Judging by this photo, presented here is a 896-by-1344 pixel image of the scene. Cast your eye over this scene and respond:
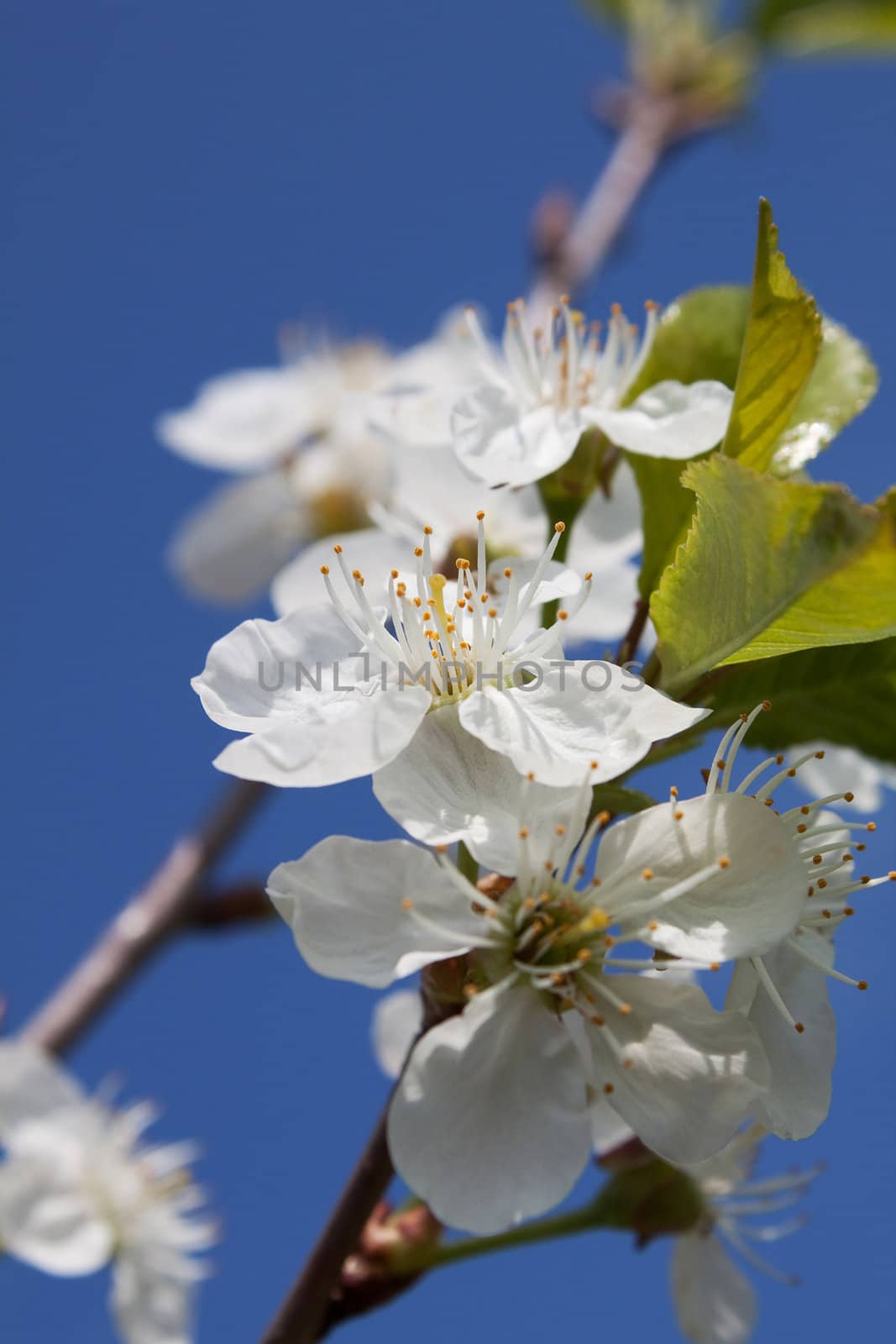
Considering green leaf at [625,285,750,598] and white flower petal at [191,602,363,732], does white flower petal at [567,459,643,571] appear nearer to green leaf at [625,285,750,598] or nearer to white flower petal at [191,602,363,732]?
green leaf at [625,285,750,598]

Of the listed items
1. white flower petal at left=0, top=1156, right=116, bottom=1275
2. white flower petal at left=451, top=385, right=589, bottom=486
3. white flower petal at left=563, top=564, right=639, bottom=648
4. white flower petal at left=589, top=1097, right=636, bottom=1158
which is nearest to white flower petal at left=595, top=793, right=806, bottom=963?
white flower petal at left=589, top=1097, right=636, bottom=1158

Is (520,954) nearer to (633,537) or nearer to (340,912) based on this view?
(340,912)

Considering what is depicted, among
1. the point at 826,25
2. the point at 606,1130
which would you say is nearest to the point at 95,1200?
the point at 606,1130

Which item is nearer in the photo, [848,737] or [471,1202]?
[471,1202]

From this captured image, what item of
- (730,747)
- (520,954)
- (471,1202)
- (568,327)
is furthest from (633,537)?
(471,1202)

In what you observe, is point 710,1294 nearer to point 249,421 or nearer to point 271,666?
point 271,666

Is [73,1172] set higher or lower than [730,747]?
lower

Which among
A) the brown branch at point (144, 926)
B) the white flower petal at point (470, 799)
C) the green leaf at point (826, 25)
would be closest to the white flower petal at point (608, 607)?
the white flower petal at point (470, 799)
